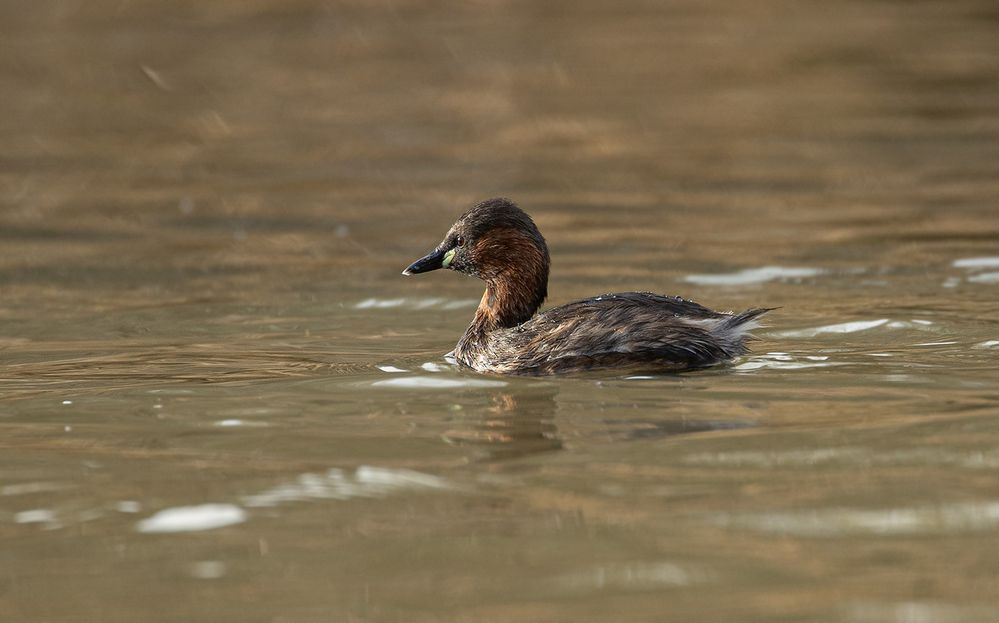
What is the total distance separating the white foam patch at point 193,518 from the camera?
5.89 metres

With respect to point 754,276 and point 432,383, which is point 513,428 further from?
point 754,276

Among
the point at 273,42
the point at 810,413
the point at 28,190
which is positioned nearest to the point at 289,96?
the point at 273,42

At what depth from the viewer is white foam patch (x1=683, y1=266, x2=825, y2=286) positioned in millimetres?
11367

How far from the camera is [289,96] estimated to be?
1992 centimetres

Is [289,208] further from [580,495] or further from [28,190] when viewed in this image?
[580,495]

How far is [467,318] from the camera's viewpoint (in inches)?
423

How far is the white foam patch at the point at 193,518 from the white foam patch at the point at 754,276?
585cm

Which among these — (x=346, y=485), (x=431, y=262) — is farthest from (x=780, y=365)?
(x=346, y=485)

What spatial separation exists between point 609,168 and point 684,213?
234 centimetres

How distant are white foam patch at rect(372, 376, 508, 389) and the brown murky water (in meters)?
0.04

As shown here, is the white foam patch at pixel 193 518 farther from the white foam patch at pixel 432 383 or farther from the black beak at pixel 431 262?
the black beak at pixel 431 262

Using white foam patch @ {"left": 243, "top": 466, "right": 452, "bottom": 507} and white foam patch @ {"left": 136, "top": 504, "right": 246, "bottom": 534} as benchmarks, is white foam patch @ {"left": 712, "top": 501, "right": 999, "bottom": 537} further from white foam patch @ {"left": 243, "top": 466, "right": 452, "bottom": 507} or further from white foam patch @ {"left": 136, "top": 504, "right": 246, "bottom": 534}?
white foam patch @ {"left": 136, "top": 504, "right": 246, "bottom": 534}

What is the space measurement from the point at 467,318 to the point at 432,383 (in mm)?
2444

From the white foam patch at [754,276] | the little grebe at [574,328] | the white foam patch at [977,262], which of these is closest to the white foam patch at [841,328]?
the little grebe at [574,328]
